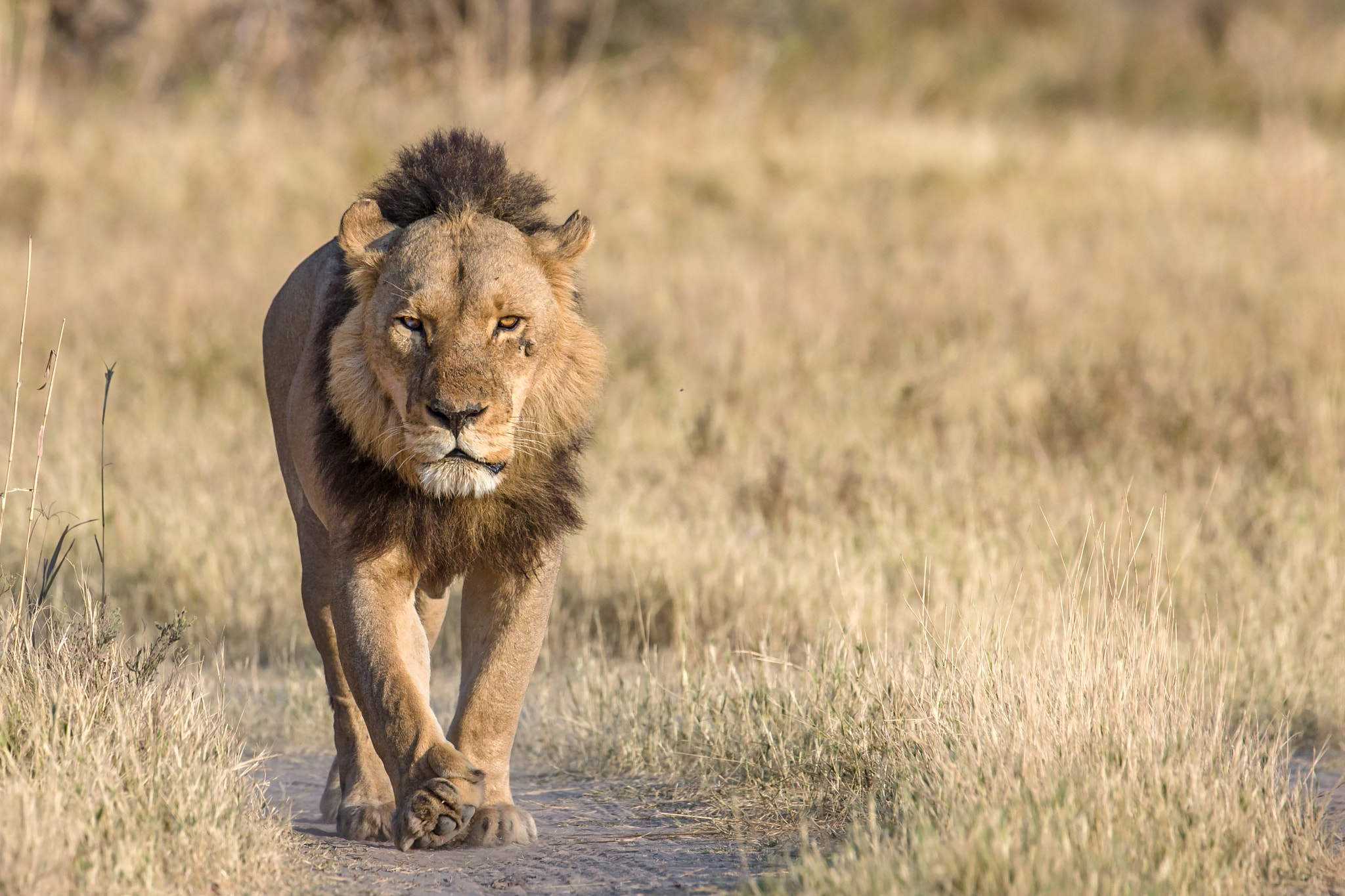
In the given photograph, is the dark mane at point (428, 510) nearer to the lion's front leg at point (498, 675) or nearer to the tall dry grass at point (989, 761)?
the lion's front leg at point (498, 675)

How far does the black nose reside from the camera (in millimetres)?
3869

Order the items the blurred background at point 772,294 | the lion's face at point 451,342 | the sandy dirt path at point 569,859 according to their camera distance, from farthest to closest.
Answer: the blurred background at point 772,294, the lion's face at point 451,342, the sandy dirt path at point 569,859

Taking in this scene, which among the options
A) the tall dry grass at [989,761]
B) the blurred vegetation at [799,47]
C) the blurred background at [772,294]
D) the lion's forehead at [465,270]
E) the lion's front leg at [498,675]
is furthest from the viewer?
the blurred vegetation at [799,47]

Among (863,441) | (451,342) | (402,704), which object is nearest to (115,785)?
(402,704)

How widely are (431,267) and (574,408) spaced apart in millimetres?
556

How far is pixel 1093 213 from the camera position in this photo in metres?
14.2

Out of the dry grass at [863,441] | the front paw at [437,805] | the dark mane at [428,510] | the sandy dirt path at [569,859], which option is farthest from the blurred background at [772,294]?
the front paw at [437,805]

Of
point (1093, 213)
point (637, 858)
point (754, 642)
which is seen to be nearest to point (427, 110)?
point (1093, 213)

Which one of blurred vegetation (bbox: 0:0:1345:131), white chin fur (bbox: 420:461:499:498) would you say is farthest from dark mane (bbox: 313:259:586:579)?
blurred vegetation (bbox: 0:0:1345:131)

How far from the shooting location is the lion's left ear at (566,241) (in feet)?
14.4

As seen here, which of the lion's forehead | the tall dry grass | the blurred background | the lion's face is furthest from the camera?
the blurred background

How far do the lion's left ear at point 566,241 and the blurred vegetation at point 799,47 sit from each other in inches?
390

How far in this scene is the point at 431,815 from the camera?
387 cm

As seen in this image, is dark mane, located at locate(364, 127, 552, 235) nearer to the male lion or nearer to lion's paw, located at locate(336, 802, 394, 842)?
the male lion
